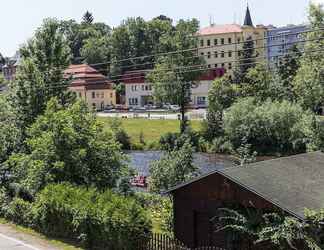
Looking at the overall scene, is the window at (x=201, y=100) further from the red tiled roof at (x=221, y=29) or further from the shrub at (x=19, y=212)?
the shrub at (x=19, y=212)

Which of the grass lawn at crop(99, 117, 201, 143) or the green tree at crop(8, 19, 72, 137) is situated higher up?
the green tree at crop(8, 19, 72, 137)

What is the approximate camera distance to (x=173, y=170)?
30078 millimetres

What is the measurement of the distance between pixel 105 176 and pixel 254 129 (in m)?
37.2

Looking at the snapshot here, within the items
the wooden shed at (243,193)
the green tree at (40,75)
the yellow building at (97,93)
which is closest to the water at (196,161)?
the green tree at (40,75)

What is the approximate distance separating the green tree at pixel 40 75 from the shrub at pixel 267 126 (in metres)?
20.4

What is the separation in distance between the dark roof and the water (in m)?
29.6

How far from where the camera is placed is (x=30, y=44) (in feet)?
176

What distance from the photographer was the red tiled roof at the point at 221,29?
140m

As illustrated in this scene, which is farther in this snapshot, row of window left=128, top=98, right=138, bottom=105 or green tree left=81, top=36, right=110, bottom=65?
green tree left=81, top=36, right=110, bottom=65

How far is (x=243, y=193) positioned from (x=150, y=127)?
6291 cm

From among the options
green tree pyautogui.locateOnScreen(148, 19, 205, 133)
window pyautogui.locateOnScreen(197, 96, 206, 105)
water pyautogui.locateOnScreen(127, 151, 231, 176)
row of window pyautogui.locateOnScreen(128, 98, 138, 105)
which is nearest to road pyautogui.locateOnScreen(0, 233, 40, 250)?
water pyautogui.locateOnScreen(127, 151, 231, 176)

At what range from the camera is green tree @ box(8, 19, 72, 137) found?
138 ft

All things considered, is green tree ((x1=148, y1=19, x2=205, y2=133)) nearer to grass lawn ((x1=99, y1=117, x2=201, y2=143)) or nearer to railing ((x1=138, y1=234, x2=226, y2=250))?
grass lawn ((x1=99, y1=117, x2=201, y2=143))

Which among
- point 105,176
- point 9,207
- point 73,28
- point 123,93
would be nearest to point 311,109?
point 105,176
